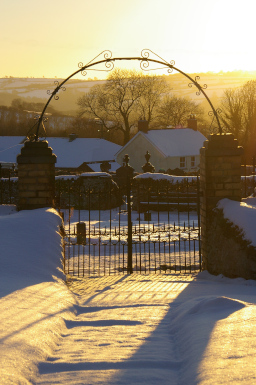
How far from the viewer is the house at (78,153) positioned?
50.5 m

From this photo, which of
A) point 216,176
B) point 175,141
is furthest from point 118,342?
point 175,141

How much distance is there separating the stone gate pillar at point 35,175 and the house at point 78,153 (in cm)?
3772

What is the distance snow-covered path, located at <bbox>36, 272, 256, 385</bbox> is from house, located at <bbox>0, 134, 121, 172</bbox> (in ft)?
134

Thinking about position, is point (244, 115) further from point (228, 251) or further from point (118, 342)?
point (118, 342)

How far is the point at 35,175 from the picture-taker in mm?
10633

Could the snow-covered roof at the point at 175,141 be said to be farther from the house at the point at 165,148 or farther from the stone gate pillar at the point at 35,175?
the stone gate pillar at the point at 35,175

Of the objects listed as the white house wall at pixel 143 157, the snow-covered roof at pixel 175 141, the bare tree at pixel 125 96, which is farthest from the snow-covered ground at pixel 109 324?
the bare tree at pixel 125 96

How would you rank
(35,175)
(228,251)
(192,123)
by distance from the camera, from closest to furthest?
(228,251)
(35,175)
(192,123)

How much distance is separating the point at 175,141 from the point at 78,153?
971 cm

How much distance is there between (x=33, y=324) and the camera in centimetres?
614

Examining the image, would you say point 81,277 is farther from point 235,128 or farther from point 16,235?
point 235,128

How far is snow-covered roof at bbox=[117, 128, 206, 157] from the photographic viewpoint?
51.3 meters

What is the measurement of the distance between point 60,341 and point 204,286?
403 cm

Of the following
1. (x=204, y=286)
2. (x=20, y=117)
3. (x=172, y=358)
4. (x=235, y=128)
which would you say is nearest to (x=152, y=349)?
(x=172, y=358)
